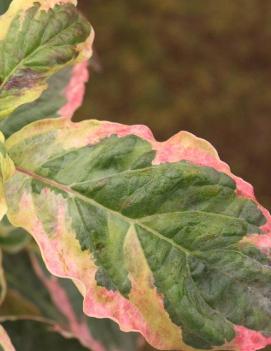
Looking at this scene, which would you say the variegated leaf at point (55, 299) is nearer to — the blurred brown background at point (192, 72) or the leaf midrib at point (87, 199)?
the leaf midrib at point (87, 199)

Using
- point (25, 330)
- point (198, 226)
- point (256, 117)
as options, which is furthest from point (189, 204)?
point (256, 117)

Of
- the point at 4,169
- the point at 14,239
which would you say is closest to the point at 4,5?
the point at 4,169

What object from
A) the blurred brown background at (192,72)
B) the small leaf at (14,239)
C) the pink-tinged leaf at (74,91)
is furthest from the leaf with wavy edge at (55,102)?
the blurred brown background at (192,72)

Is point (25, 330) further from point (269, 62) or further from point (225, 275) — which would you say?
point (269, 62)

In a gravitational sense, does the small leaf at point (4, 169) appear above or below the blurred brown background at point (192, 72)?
above

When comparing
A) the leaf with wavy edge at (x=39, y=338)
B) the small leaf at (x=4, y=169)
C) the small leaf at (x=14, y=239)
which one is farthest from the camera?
the small leaf at (x=14, y=239)
